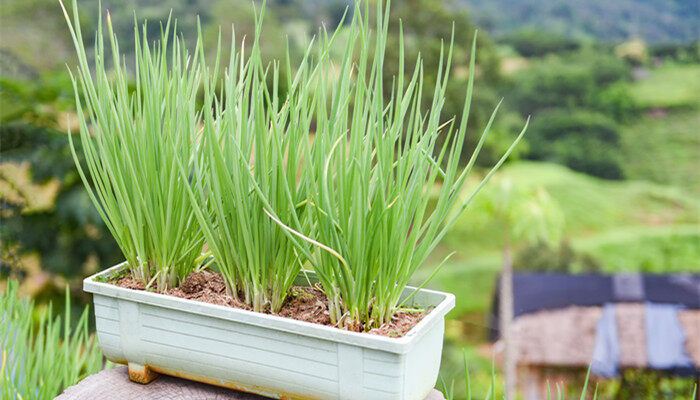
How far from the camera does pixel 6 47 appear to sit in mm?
2811

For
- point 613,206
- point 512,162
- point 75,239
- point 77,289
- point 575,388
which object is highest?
point 75,239

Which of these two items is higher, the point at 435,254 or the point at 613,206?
the point at 613,206

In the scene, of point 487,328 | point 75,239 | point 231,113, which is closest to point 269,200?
point 231,113

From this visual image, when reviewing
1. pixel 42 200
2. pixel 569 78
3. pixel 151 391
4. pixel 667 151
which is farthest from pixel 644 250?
pixel 151 391

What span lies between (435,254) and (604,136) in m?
1.76

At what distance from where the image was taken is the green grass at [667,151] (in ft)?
17.3

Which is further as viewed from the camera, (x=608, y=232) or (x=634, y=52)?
(x=634, y=52)

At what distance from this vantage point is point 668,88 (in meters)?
5.34

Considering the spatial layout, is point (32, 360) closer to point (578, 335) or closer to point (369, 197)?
point (369, 197)

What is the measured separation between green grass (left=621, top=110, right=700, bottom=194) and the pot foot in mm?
5208

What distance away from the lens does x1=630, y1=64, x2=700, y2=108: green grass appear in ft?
17.4

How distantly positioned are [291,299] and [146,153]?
0.23m

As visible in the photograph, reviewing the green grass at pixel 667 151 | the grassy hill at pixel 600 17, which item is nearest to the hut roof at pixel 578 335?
the green grass at pixel 667 151

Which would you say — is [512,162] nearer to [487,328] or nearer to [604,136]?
[604,136]
